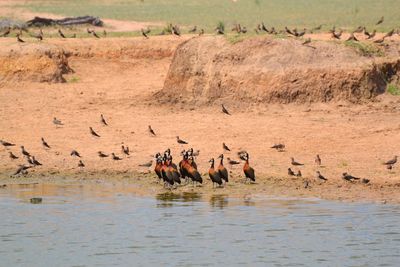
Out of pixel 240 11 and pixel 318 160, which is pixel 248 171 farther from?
pixel 240 11

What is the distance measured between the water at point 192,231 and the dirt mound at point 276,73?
580cm

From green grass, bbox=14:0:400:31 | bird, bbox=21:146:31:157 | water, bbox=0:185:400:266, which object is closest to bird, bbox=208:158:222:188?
water, bbox=0:185:400:266

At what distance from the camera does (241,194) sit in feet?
62.9

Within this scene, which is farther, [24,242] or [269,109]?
[269,109]

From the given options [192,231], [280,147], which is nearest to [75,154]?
[280,147]

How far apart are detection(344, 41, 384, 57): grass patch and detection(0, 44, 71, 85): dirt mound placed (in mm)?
7626

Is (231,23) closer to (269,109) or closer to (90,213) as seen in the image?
(269,109)

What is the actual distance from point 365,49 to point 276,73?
2.18 meters

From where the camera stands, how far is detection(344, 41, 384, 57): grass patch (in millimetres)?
24984

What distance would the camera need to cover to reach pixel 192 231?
55.0 ft

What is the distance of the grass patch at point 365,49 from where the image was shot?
82.0 feet

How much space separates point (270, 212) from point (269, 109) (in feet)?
22.6

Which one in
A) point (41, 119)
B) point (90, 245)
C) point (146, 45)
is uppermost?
point (146, 45)

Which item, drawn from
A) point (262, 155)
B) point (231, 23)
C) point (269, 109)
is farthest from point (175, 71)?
point (231, 23)
